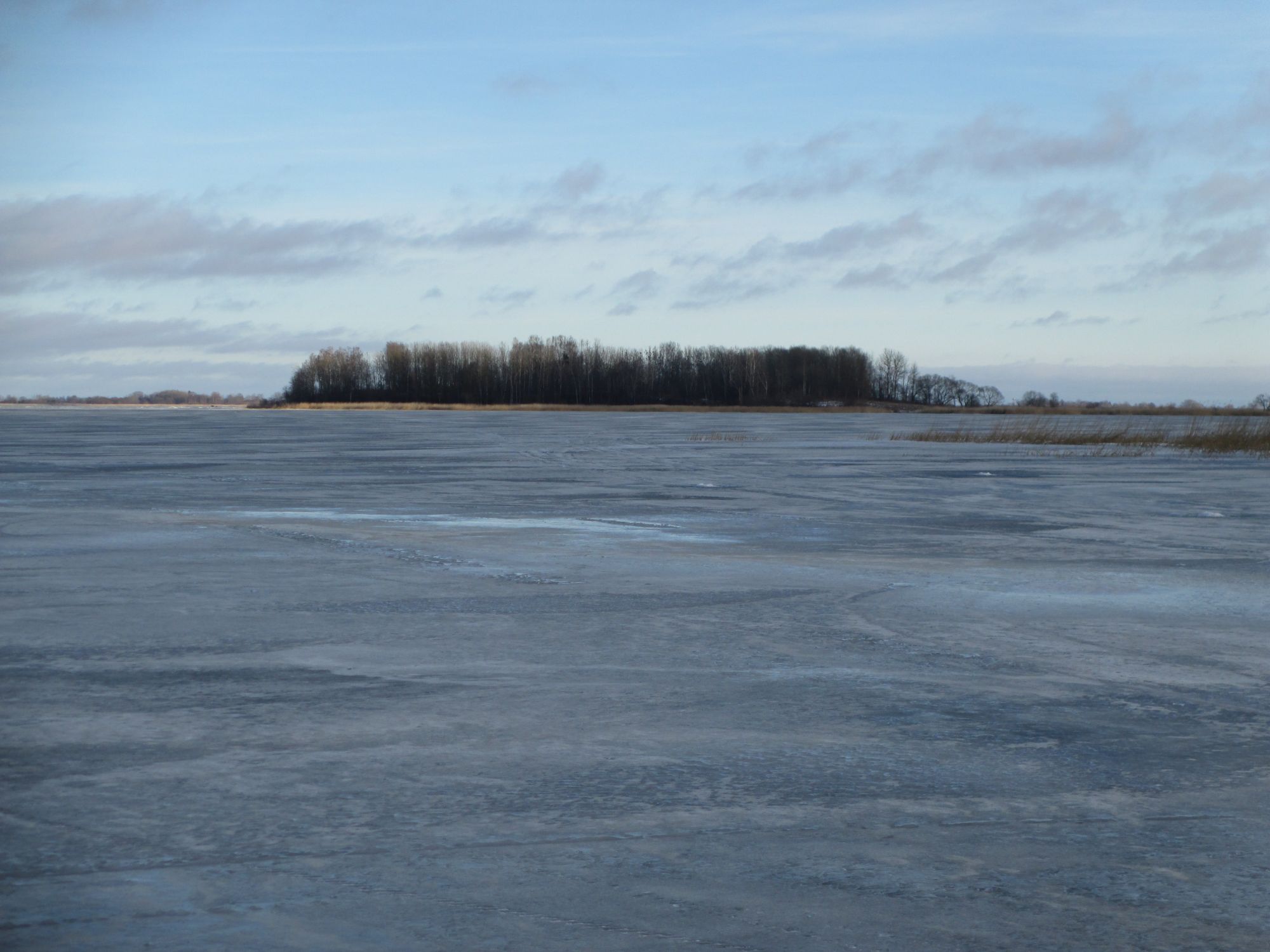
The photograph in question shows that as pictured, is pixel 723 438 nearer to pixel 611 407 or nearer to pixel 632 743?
pixel 632 743

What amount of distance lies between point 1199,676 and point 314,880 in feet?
14.0

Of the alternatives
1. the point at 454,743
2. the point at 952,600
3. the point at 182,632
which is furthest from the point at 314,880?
the point at 952,600

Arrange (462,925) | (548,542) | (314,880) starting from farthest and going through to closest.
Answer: (548,542) → (314,880) → (462,925)

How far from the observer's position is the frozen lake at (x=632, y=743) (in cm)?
321

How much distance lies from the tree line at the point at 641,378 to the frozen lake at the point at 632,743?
124 meters

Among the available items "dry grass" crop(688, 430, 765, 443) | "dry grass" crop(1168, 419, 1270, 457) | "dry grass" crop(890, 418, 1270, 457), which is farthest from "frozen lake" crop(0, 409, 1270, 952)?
"dry grass" crop(688, 430, 765, 443)

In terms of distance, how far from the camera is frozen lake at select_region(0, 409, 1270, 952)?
3207mm

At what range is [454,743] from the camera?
4.77m

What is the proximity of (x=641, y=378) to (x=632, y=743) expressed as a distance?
133535mm

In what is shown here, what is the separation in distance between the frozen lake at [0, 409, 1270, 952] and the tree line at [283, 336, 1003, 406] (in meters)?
124

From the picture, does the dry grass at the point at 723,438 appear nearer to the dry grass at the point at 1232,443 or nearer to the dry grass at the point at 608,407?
the dry grass at the point at 1232,443

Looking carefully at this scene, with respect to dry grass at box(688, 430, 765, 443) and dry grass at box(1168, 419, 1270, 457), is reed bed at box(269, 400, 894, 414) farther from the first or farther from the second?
dry grass at box(1168, 419, 1270, 457)

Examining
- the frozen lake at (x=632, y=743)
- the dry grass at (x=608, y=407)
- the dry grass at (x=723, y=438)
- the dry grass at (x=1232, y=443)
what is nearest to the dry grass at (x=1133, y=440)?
the dry grass at (x=1232, y=443)

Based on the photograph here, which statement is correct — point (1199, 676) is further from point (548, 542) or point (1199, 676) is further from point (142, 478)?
point (142, 478)
